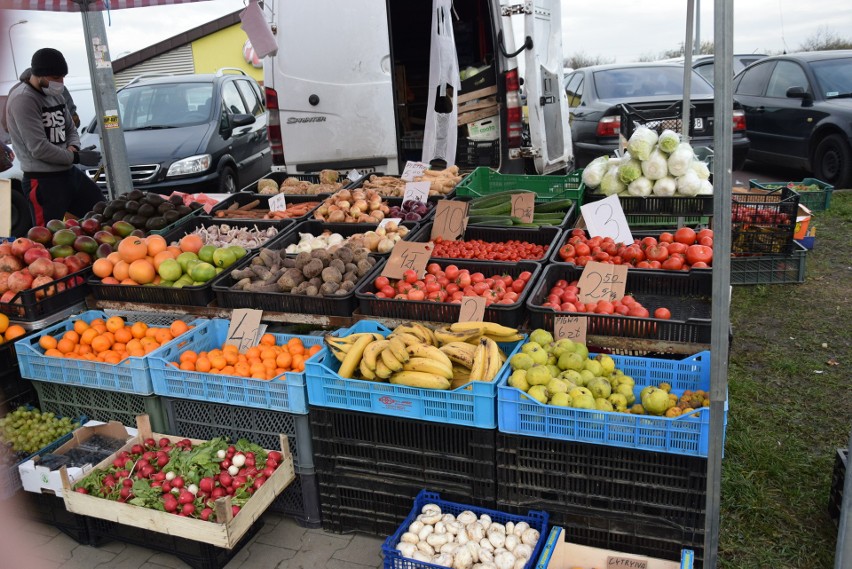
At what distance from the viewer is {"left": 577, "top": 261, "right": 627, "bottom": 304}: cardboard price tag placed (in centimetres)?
341

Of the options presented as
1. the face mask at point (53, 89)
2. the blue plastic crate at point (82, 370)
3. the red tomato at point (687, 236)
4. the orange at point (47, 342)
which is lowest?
the blue plastic crate at point (82, 370)

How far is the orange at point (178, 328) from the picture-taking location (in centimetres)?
368

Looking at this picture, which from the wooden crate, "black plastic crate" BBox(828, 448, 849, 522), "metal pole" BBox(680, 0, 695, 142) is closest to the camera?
the wooden crate

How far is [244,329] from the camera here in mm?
3605

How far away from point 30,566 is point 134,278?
140 inches

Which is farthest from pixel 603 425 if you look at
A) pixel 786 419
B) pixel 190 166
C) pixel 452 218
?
pixel 190 166

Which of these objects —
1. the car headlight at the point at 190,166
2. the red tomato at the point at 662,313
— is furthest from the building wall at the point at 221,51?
the red tomato at the point at 662,313

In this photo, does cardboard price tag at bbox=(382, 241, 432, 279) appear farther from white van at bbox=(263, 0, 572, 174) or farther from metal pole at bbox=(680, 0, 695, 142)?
white van at bbox=(263, 0, 572, 174)

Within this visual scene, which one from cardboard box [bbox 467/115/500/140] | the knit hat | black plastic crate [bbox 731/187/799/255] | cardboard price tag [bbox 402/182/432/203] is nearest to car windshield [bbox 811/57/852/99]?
black plastic crate [bbox 731/187/799/255]

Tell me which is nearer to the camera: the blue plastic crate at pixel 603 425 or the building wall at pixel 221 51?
the blue plastic crate at pixel 603 425

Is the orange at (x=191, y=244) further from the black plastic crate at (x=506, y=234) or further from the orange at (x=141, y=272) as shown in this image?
the black plastic crate at (x=506, y=234)

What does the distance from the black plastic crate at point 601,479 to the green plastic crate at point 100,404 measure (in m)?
1.79

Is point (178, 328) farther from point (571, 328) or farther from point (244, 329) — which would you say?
point (571, 328)

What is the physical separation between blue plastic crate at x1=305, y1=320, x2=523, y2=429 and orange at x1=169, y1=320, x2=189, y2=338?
97 cm
